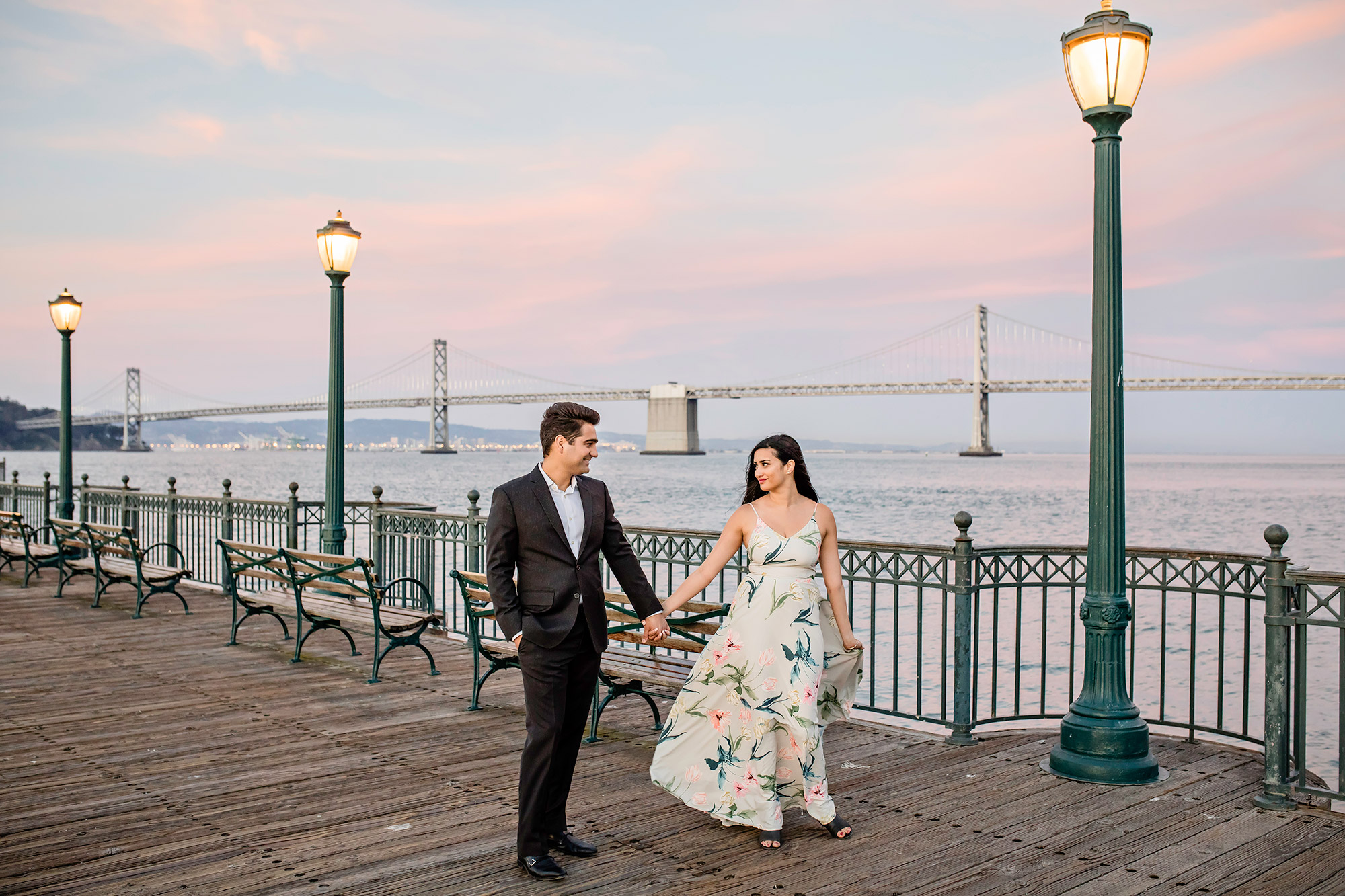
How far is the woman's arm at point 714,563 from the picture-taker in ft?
14.3

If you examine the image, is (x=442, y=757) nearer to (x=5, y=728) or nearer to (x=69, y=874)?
(x=69, y=874)

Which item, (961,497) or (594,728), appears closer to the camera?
(594,728)

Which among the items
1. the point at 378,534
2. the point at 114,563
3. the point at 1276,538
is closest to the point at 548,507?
the point at 1276,538

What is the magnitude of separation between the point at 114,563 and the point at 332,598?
Result: 16.3 ft

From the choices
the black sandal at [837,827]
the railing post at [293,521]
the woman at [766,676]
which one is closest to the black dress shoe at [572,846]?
the woman at [766,676]

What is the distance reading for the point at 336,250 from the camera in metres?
10.1

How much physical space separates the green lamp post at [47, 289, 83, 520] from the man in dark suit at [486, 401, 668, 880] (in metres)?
13.2

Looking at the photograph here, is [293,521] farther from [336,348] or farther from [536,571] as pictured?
[536,571]

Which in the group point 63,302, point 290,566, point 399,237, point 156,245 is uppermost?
point 399,237

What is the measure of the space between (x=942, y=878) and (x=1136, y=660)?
537 inches

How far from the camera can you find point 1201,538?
125ft

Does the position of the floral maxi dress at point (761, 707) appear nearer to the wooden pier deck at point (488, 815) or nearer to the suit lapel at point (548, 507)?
the wooden pier deck at point (488, 815)

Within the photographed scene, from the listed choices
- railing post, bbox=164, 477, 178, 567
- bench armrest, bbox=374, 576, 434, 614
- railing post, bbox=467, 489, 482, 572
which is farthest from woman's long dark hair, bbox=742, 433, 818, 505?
railing post, bbox=164, 477, 178, 567

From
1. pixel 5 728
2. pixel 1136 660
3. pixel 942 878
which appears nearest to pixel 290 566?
pixel 5 728
